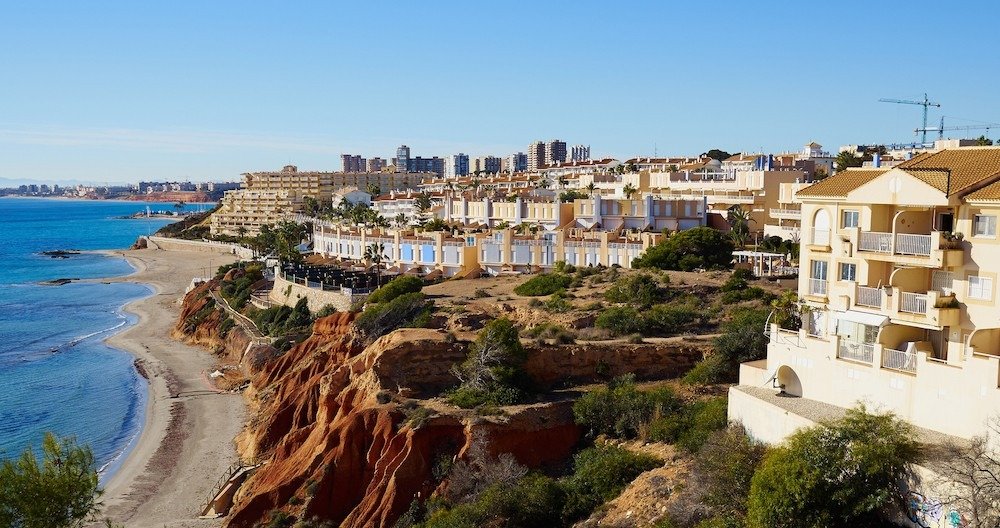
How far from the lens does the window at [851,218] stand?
19.2 metres

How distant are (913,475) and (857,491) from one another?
95 cm

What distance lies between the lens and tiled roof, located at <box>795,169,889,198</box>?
1950cm

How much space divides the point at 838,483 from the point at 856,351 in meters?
3.77

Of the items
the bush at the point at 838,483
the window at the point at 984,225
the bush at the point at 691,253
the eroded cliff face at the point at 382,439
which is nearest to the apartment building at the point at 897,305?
the window at the point at 984,225

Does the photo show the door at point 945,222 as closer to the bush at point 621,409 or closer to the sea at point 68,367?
the bush at point 621,409

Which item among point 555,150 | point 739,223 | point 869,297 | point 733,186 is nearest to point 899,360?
point 869,297

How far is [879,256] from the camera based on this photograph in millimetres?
18312

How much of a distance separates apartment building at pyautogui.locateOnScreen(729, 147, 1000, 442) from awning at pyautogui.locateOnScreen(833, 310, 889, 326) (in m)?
0.04

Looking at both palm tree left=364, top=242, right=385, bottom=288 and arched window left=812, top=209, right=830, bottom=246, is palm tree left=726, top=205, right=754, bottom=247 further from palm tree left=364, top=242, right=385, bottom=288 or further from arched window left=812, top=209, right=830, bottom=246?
arched window left=812, top=209, right=830, bottom=246

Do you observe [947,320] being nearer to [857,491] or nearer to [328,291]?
[857,491]

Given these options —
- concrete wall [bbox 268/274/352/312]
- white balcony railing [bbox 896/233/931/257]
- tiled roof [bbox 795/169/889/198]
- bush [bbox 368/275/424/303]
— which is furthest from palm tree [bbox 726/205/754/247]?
white balcony railing [bbox 896/233/931/257]

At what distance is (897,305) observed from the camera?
17.8 meters

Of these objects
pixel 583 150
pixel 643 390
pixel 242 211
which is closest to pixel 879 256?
pixel 643 390

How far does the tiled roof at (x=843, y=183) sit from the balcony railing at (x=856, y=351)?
3408mm
